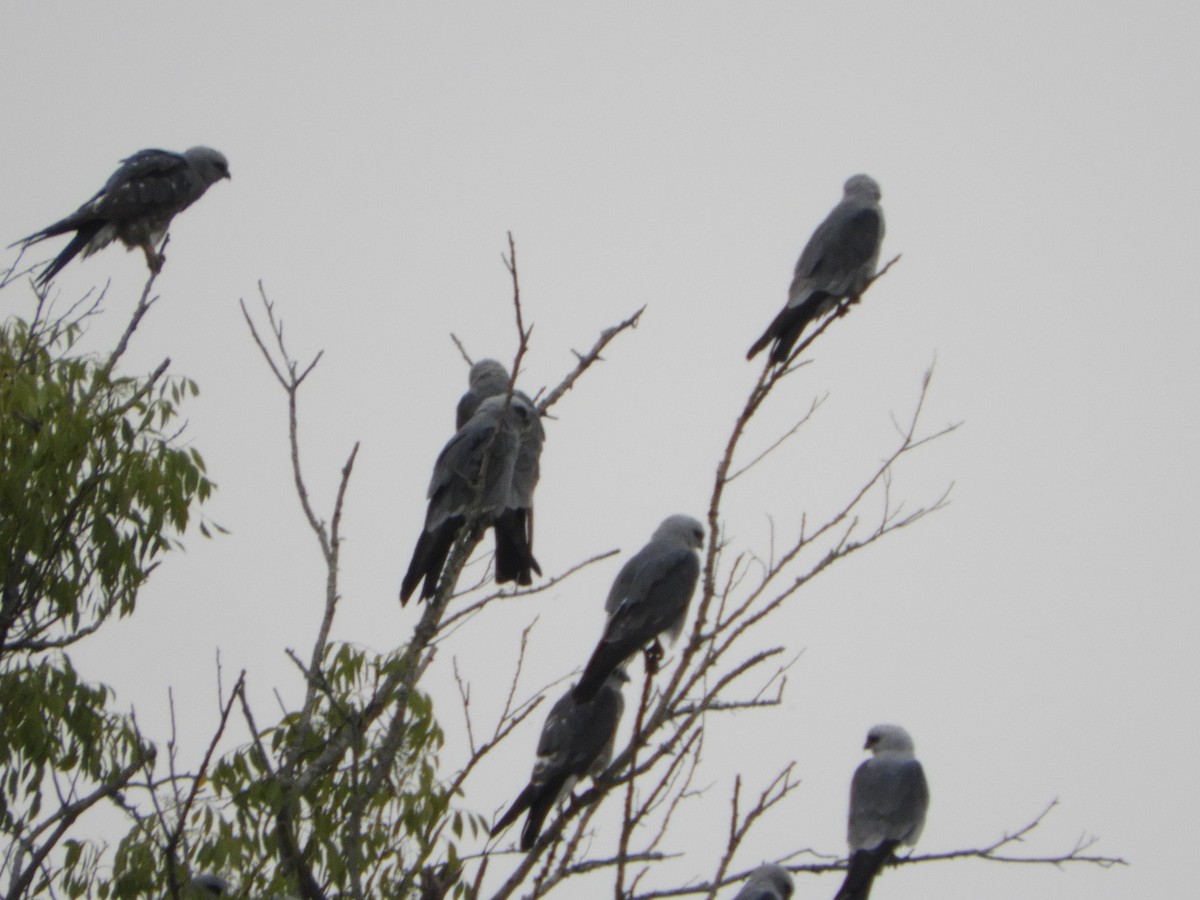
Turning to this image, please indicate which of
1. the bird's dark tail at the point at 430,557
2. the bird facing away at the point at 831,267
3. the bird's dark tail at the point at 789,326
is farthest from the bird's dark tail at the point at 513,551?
the bird facing away at the point at 831,267

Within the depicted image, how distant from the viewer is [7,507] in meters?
5.21

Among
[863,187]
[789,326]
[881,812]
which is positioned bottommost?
[881,812]

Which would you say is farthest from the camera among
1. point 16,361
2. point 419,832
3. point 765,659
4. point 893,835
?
point 893,835

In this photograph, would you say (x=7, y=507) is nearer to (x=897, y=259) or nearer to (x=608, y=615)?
(x=608, y=615)

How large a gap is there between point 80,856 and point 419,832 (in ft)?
4.48

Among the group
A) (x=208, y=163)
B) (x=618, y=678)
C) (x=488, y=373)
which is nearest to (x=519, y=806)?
(x=618, y=678)

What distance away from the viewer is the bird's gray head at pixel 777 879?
6215mm

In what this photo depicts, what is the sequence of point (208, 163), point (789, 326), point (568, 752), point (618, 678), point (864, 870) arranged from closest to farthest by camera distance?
1. point (568, 752)
2. point (618, 678)
3. point (864, 870)
4. point (789, 326)
5. point (208, 163)

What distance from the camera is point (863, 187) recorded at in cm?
824

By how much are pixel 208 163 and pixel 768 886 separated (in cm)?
661

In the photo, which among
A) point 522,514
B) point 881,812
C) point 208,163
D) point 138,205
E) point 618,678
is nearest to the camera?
point 522,514

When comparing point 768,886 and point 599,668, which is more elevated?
point 599,668

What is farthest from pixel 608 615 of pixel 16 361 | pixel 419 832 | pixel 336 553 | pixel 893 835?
pixel 16 361

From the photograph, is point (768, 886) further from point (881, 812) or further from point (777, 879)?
point (881, 812)
